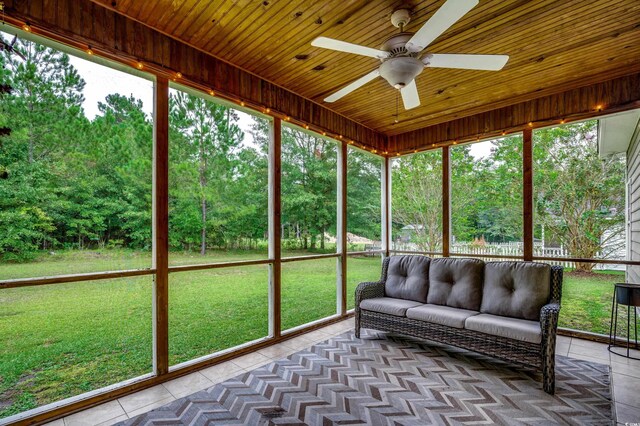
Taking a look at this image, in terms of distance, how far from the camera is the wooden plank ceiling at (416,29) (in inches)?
101

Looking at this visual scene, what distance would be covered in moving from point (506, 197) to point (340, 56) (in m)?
3.28

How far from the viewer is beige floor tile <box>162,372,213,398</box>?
2.70m

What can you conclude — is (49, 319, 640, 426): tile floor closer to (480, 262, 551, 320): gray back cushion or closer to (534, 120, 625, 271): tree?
(480, 262, 551, 320): gray back cushion

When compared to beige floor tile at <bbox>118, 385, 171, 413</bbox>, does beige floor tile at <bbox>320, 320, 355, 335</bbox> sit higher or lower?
lower

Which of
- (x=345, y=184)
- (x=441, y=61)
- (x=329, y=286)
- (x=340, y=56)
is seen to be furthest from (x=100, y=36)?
(x=329, y=286)

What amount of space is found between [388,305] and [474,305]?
96cm

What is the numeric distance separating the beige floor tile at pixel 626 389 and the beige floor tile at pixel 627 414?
0.27ft

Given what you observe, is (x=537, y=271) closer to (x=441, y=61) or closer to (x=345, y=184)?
(x=441, y=61)

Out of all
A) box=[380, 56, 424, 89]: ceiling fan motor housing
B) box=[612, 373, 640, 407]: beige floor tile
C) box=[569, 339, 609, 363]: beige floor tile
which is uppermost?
box=[380, 56, 424, 89]: ceiling fan motor housing

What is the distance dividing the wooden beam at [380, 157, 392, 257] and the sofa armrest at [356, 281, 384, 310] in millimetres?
1595

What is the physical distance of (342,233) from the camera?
504 centimetres

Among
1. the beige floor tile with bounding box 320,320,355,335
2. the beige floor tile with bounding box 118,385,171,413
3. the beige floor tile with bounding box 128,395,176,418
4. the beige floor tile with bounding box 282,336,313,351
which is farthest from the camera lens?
the beige floor tile with bounding box 320,320,355,335

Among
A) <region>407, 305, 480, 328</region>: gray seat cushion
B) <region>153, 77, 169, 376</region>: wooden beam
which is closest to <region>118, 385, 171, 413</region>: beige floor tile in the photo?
<region>153, 77, 169, 376</region>: wooden beam

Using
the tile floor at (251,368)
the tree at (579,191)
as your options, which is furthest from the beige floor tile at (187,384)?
the tree at (579,191)
